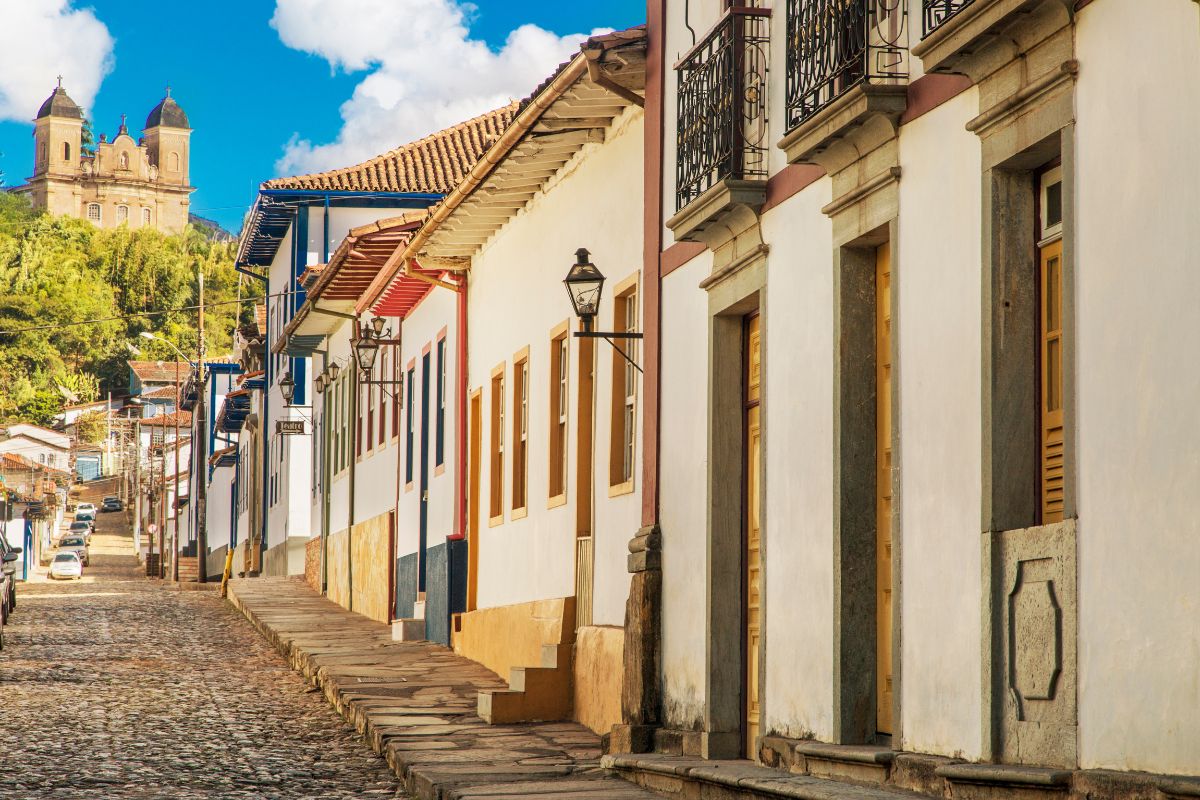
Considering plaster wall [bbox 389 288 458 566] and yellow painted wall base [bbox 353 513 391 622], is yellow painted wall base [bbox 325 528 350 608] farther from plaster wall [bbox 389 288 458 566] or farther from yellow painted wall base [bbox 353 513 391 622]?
plaster wall [bbox 389 288 458 566]

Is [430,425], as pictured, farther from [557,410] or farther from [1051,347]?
[1051,347]

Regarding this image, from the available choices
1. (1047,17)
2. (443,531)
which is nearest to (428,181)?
(443,531)

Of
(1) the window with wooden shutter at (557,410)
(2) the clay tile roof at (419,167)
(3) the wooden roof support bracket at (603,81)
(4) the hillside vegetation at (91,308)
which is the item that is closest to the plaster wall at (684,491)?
(3) the wooden roof support bracket at (603,81)

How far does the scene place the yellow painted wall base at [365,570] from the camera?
2372 centimetres

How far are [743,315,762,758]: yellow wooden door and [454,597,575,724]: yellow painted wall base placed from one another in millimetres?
3267

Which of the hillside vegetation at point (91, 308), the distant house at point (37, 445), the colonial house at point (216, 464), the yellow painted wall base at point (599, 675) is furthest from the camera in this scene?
the hillside vegetation at point (91, 308)

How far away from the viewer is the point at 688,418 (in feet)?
36.5

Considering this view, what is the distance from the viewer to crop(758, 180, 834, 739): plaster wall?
8.88m

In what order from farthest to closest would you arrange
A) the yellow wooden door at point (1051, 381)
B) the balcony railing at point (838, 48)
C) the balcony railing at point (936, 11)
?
1. the balcony railing at point (838, 48)
2. the balcony railing at point (936, 11)
3. the yellow wooden door at point (1051, 381)

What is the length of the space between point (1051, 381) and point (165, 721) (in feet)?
29.2

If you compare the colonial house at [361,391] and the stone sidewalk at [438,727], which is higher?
the colonial house at [361,391]

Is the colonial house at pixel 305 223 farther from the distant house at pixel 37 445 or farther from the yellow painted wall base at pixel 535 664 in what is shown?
the distant house at pixel 37 445

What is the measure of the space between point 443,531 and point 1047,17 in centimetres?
1375

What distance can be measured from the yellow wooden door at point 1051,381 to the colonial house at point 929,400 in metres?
0.02
